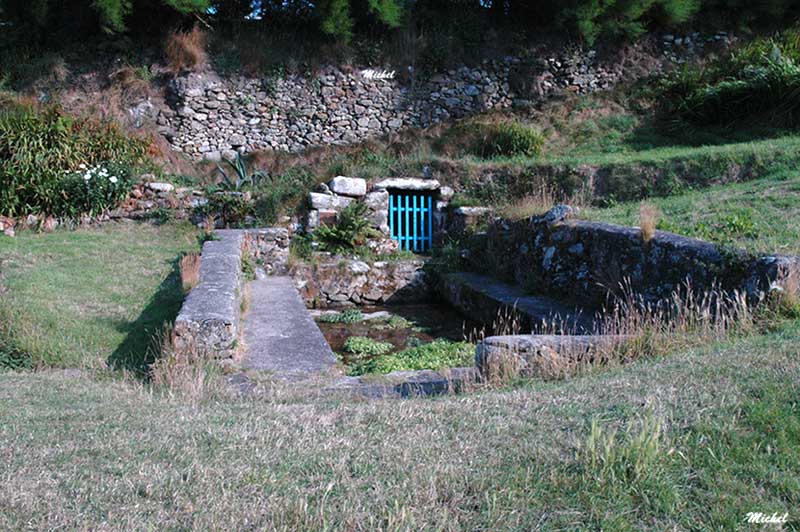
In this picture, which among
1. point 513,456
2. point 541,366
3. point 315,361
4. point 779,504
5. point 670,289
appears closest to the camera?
point 779,504

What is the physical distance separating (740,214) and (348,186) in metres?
6.24

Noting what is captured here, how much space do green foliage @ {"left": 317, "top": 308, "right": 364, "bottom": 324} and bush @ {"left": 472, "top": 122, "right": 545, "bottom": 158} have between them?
18.2ft

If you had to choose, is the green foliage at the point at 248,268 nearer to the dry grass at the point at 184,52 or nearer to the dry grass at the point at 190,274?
the dry grass at the point at 190,274

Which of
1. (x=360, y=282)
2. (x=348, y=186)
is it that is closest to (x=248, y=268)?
(x=360, y=282)

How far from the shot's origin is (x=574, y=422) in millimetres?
3188

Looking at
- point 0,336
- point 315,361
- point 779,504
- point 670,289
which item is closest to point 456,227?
point 670,289

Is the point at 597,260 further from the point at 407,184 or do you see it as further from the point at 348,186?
the point at 348,186

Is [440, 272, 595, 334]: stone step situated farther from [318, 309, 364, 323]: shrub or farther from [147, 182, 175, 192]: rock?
[147, 182, 175, 192]: rock

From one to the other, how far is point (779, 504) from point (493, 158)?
1124 cm

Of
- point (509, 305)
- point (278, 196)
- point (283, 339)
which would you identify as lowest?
point (283, 339)

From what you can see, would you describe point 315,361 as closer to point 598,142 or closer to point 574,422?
point 574,422

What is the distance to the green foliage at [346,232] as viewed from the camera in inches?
437

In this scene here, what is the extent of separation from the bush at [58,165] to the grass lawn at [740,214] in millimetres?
8031

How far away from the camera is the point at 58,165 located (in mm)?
11898
